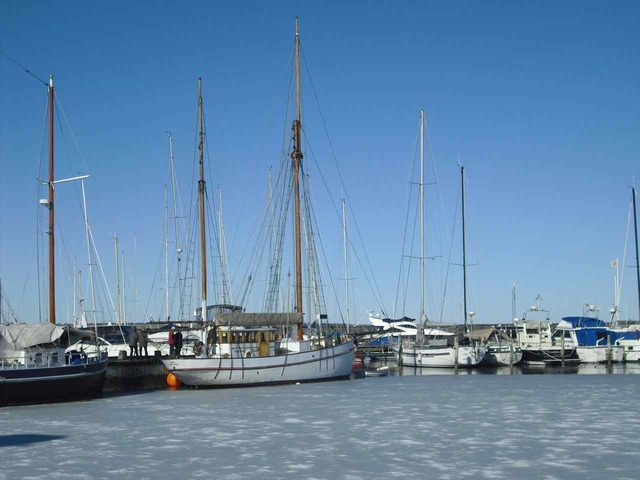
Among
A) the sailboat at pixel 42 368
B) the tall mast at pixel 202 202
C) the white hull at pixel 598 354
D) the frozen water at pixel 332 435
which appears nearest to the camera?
the frozen water at pixel 332 435

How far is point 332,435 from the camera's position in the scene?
20859 millimetres

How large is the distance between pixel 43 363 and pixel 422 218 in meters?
32.2

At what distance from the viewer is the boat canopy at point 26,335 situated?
30.5m

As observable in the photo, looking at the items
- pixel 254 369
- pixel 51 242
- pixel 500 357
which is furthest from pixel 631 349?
pixel 51 242

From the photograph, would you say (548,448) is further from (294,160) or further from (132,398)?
(294,160)

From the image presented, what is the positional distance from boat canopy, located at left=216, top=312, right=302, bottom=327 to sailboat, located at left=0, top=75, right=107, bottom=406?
7.17m

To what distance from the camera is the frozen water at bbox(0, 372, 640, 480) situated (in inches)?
635

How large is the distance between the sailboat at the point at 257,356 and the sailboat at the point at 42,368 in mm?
5026

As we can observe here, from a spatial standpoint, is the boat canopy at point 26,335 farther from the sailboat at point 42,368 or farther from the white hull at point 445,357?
the white hull at point 445,357

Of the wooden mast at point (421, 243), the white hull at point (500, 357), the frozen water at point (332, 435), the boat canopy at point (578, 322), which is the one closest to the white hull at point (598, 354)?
the white hull at point (500, 357)

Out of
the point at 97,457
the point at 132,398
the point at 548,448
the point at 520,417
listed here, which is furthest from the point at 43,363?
the point at 548,448

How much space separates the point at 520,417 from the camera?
24109 mm

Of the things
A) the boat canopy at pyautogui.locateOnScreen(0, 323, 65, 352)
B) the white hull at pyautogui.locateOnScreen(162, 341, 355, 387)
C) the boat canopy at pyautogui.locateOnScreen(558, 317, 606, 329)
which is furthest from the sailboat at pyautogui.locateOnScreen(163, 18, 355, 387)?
the boat canopy at pyautogui.locateOnScreen(558, 317, 606, 329)

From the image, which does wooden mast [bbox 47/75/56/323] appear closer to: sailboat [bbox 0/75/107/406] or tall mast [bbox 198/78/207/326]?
sailboat [bbox 0/75/107/406]
